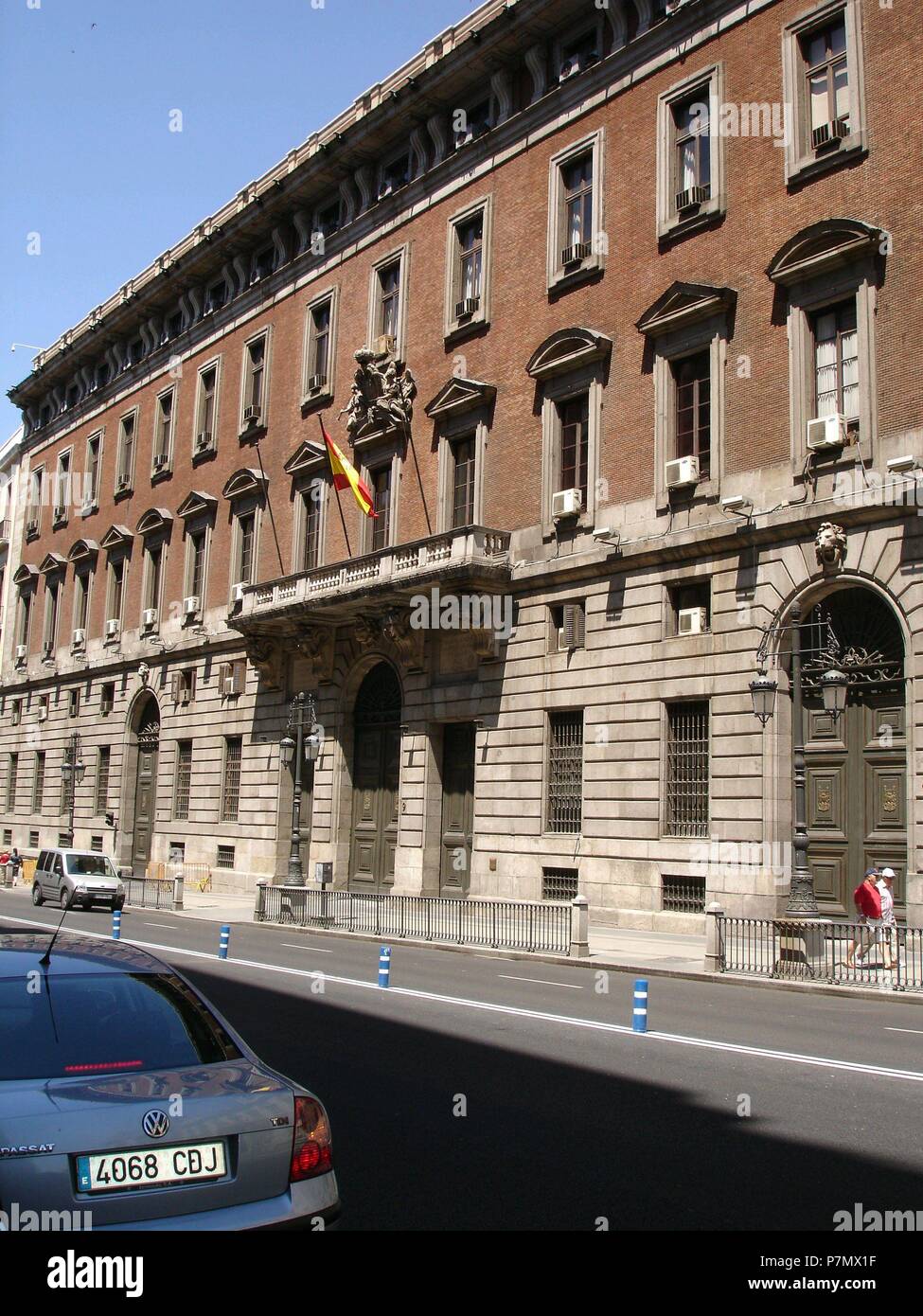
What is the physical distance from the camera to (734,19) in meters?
26.9

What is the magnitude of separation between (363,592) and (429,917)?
11.2 meters

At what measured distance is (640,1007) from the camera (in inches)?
501

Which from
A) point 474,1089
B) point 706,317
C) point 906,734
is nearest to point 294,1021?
point 474,1089

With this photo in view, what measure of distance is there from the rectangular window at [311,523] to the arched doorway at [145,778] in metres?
12.1

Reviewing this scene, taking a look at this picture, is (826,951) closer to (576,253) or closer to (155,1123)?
(155,1123)

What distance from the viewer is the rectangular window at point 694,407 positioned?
26.9 m

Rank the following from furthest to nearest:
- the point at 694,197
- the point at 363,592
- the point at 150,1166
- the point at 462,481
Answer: the point at 462,481 → the point at 363,592 → the point at 694,197 → the point at 150,1166

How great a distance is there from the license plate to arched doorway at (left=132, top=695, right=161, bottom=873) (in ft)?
145

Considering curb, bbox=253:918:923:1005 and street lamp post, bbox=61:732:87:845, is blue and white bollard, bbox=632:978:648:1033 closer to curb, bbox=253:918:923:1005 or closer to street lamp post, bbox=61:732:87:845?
curb, bbox=253:918:923:1005

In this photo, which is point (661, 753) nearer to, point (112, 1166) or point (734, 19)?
point (734, 19)

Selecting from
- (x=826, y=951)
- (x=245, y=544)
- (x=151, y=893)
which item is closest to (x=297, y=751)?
(x=151, y=893)

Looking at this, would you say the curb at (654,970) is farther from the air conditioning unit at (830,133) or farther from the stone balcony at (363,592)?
the air conditioning unit at (830,133)

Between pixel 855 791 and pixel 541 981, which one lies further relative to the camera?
pixel 855 791
